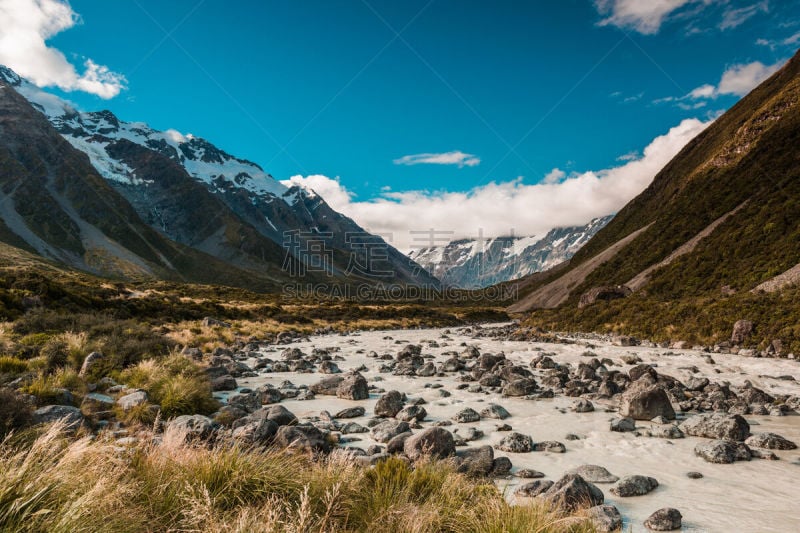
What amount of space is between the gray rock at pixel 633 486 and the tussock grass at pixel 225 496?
2.89m

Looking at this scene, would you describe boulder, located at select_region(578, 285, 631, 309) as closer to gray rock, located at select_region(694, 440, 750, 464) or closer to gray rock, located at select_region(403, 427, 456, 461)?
gray rock, located at select_region(694, 440, 750, 464)

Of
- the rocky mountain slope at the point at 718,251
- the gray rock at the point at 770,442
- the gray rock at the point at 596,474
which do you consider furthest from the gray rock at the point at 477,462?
the rocky mountain slope at the point at 718,251

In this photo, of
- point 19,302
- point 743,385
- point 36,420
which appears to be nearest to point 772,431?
point 743,385

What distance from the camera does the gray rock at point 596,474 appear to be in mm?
7566

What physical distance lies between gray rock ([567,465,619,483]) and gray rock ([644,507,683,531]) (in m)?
1.40

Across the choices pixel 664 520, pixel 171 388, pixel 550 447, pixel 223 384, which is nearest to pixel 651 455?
pixel 550 447

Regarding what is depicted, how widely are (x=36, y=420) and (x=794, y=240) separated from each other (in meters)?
45.5

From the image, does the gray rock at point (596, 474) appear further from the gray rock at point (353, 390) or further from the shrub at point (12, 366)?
the shrub at point (12, 366)

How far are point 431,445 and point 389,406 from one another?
4609mm

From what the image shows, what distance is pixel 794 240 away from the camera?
3272cm

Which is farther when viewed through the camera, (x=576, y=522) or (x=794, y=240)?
(x=794, y=240)

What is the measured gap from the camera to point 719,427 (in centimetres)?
1006

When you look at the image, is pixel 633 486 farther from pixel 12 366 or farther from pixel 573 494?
pixel 12 366

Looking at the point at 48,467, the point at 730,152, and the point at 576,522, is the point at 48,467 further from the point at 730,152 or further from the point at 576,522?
the point at 730,152
